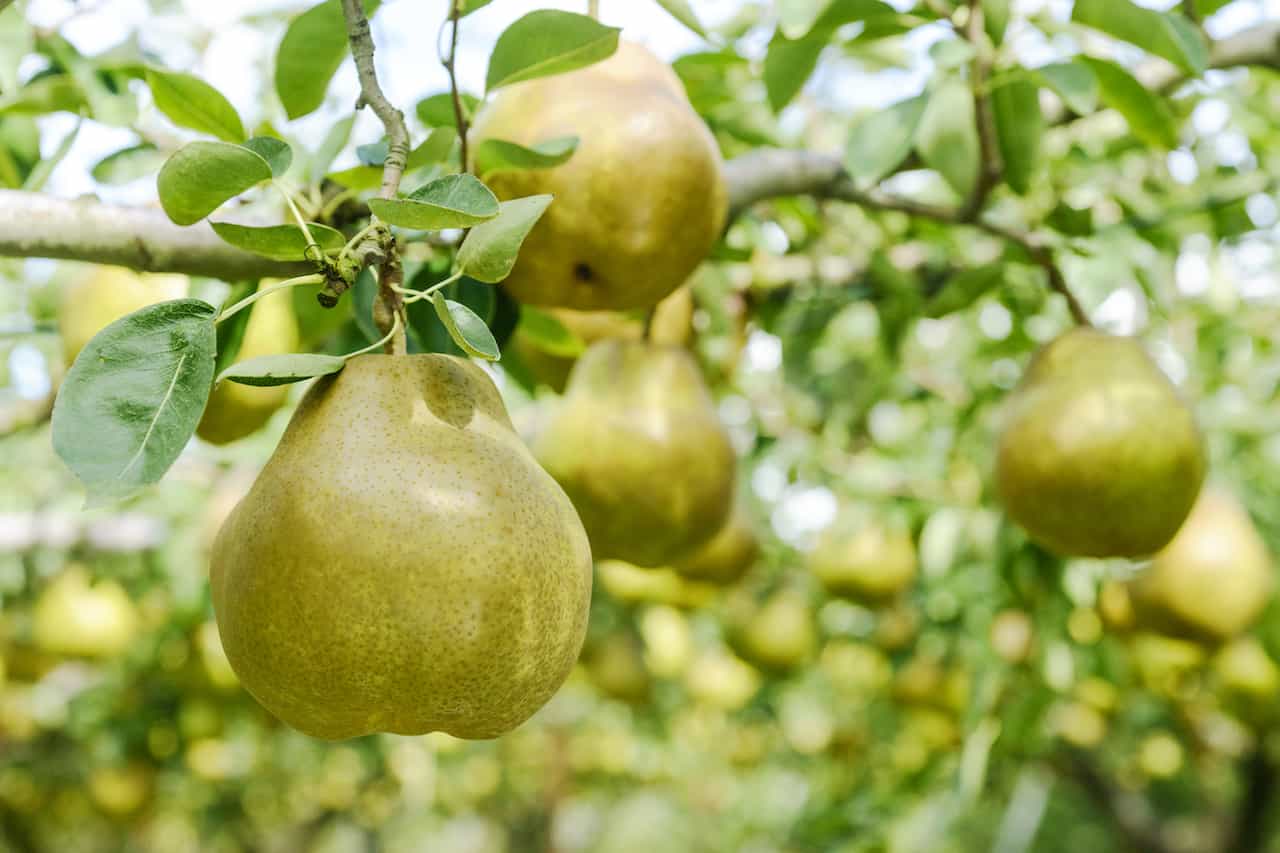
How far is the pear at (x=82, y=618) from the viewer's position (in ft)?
9.65

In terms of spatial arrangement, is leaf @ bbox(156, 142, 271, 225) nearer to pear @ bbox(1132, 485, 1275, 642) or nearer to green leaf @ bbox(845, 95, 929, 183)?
green leaf @ bbox(845, 95, 929, 183)

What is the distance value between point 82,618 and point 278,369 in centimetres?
273

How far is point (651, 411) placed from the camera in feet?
4.35

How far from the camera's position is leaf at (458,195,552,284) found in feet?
2.01

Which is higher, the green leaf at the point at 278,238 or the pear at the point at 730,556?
the green leaf at the point at 278,238

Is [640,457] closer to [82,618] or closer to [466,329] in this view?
[466,329]

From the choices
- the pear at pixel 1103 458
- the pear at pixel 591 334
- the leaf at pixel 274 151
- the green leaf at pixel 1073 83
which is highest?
the leaf at pixel 274 151

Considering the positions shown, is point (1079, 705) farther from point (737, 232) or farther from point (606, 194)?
point (606, 194)

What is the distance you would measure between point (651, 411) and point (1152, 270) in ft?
2.14

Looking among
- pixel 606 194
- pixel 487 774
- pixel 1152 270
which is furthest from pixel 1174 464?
pixel 487 774

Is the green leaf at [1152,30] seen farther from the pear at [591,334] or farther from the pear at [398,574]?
the pear at [398,574]

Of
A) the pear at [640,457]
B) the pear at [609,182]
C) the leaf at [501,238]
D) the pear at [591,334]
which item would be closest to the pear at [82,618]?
the pear at [591,334]

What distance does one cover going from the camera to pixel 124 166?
1.10 m

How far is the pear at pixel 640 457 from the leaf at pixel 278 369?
660mm
